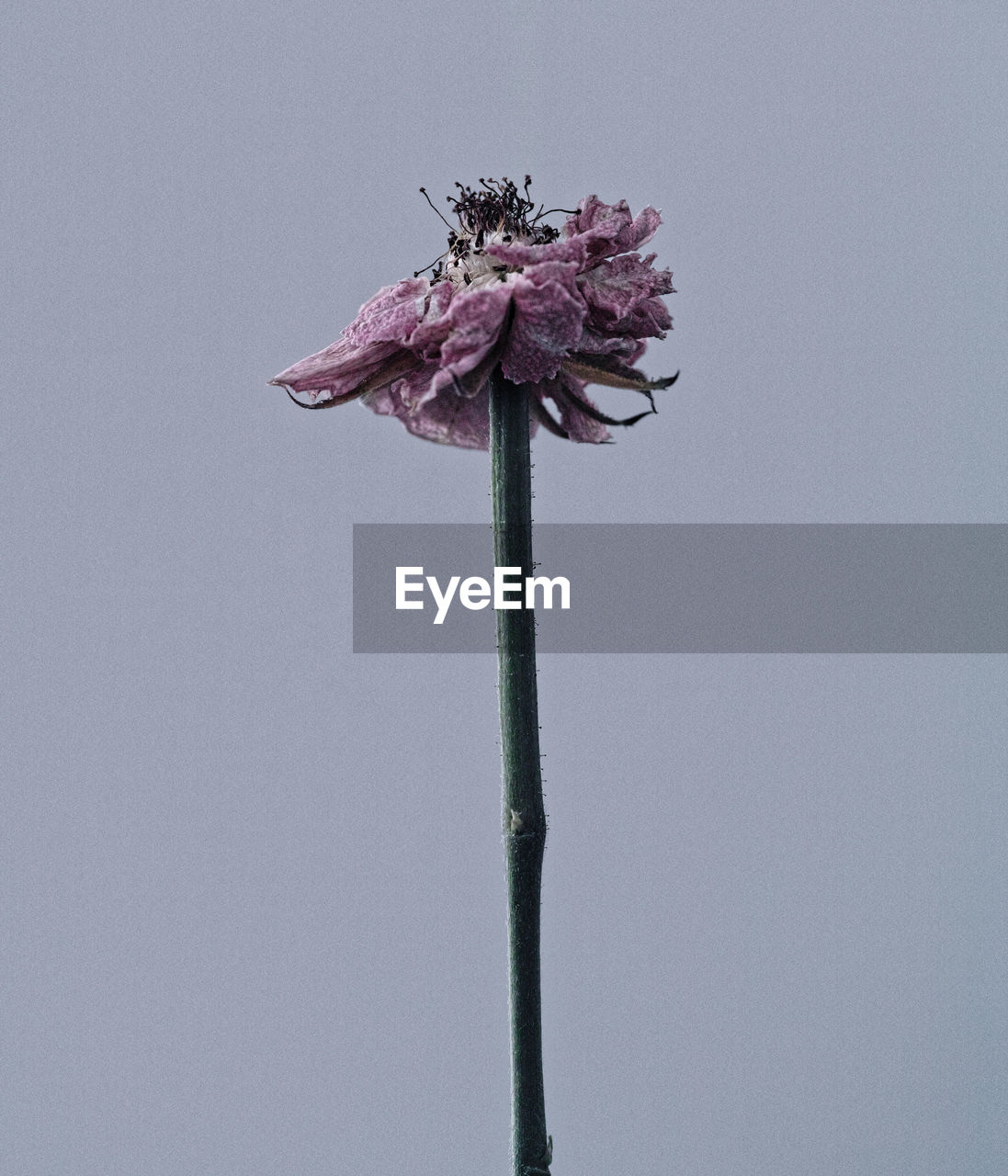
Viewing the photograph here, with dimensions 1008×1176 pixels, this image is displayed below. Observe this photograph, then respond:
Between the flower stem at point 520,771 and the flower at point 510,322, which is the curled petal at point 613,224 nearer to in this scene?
the flower at point 510,322

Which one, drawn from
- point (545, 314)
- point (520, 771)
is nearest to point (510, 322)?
point (545, 314)

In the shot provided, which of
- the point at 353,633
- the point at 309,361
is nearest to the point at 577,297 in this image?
the point at 309,361

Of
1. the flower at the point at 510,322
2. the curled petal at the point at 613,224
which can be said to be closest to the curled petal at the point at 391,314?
the flower at the point at 510,322

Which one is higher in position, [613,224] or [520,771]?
[613,224]

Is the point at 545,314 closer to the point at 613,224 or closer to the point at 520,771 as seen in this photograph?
the point at 613,224

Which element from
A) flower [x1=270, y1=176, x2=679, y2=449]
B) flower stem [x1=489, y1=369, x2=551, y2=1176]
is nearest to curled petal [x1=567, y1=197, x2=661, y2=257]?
flower [x1=270, y1=176, x2=679, y2=449]

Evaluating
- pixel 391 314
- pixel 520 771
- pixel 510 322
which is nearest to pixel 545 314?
Result: pixel 510 322
